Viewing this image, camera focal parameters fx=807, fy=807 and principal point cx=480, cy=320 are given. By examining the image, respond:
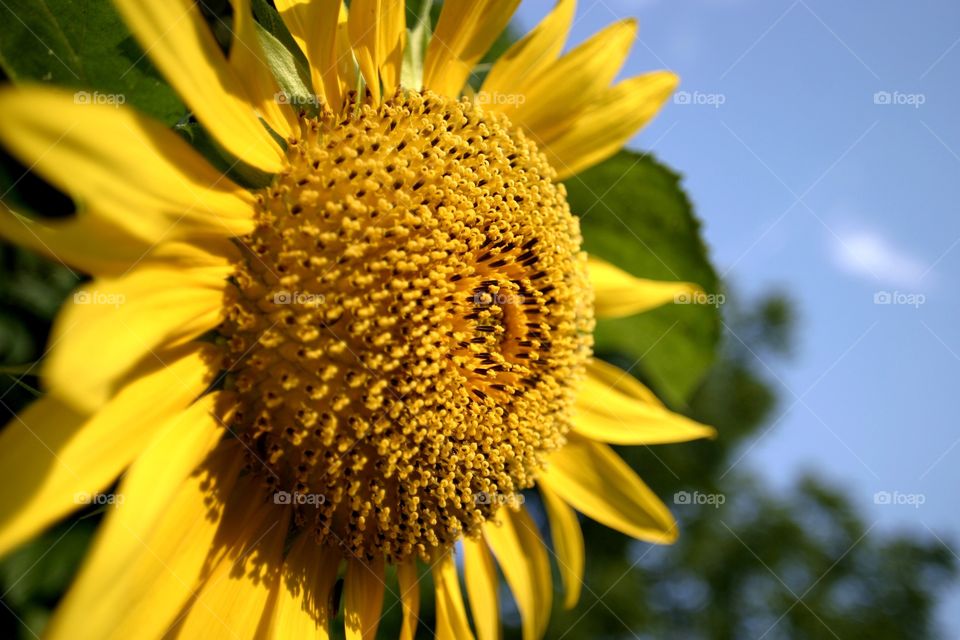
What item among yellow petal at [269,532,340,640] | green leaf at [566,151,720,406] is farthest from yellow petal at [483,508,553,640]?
green leaf at [566,151,720,406]

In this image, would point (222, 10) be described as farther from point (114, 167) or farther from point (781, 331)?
point (781, 331)

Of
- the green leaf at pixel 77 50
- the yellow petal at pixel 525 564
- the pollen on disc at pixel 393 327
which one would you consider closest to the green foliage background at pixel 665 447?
the green leaf at pixel 77 50

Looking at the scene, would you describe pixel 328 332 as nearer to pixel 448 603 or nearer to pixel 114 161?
pixel 114 161

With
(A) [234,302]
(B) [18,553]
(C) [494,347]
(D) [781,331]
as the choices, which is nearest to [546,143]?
(C) [494,347]

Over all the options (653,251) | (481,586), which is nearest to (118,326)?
(481,586)

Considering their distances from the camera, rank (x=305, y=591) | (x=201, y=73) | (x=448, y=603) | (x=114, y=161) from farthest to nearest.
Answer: (x=448, y=603)
(x=305, y=591)
(x=201, y=73)
(x=114, y=161)

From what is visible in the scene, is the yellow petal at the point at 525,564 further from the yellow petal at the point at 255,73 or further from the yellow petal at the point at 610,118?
the yellow petal at the point at 255,73
